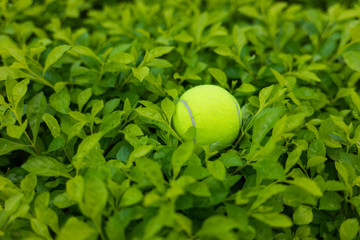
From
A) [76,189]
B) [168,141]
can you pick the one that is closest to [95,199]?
[76,189]

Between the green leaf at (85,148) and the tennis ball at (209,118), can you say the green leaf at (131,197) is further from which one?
the tennis ball at (209,118)

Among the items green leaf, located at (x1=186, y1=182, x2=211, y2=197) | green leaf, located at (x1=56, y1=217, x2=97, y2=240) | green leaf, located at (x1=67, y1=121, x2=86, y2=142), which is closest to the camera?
green leaf, located at (x1=56, y1=217, x2=97, y2=240)

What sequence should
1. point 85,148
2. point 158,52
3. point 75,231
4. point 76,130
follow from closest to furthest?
1. point 75,231
2. point 85,148
3. point 76,130
4. point 158,52

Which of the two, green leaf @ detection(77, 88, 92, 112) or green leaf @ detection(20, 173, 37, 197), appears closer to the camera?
green leaf @ detection(20, 173, 37, 197)

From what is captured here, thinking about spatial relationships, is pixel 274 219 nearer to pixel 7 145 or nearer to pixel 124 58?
pixel 124 58

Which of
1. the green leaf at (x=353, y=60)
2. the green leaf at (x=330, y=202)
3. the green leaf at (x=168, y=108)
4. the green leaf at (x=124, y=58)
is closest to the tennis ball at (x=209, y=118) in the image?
the green leaf at (x=168, y=108)

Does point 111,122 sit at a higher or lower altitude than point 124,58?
lower

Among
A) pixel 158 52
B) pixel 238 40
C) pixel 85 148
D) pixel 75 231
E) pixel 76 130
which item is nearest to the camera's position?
pixel 75 231

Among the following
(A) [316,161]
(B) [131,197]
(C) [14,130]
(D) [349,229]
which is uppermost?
(C) [14,130]

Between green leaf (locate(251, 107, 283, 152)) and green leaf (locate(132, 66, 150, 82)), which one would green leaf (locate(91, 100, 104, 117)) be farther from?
green leaf (locate(251, 107, 283, 152))

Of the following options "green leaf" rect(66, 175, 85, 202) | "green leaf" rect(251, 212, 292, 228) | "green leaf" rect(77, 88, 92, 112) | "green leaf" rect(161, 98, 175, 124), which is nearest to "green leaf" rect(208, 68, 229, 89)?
"green leaf" rect(161, 98, 175, 124)
